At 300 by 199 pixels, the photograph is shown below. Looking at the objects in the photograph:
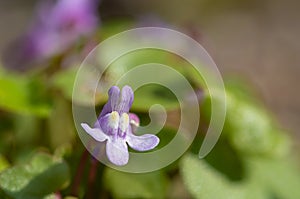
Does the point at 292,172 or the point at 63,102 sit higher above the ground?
the point at 63,102

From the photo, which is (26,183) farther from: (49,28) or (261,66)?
(261,66)

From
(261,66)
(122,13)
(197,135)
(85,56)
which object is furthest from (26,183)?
(122,13)

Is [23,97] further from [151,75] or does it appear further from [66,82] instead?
[151,75]

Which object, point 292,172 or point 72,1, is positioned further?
point 72,1

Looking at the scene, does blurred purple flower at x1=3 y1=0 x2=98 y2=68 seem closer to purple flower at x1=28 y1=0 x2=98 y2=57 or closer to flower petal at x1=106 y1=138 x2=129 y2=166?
purple flower at x1=28 y1=0 x2=98 y2=57

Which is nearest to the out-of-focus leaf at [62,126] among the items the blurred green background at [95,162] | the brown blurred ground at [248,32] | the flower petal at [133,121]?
the blurred green background at [95,162]

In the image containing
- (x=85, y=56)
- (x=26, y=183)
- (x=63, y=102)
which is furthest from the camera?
(x=85, y=56)

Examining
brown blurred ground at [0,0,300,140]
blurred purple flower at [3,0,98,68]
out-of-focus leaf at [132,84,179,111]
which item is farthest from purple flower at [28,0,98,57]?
brown blurred ground at [0,0,300,140]
